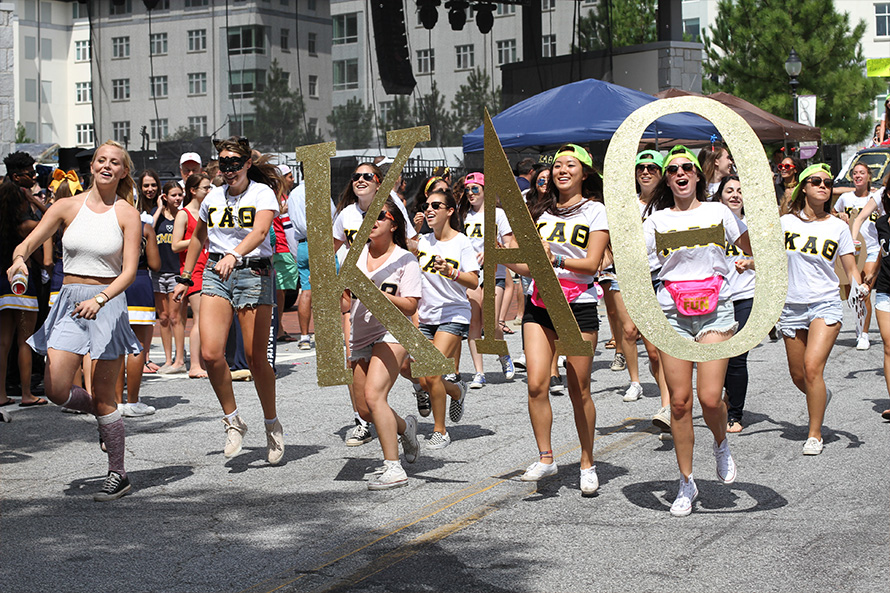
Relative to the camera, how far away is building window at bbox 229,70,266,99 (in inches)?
913

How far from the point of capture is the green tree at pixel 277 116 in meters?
→ 23.0

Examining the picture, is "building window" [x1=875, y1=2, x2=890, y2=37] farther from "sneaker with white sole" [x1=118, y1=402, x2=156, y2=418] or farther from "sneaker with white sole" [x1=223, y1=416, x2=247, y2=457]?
"sneaker with white sole" [x1=223, y1=416, x2=247, y2=457]

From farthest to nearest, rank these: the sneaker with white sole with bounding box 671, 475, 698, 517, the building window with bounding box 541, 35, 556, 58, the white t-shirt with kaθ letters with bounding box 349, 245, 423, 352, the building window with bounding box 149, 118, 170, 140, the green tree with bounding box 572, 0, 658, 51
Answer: the green tree with bounding box 572, 0, 658, 51
the building window with bounding box 541, 35, 556, 58
the building window with bounding box 149, 118, 170, 140
the white t-shirt with kaθ letters with bounding box 349, 245, 423, 352
the sneaker with white sole with bounding box 671, 475, 698, 517

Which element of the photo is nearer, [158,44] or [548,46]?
[158,44]

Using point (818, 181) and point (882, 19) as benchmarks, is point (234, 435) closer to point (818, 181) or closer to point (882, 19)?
point (818, 181)

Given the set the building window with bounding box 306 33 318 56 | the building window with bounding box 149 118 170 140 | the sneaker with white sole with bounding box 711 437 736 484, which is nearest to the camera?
the sneaker with white sole with bounding box 711 437 736 484

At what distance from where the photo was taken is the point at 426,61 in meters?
24.5

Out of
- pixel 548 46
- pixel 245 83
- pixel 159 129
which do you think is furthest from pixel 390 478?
pixel 548 46

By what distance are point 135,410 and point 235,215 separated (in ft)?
9.67

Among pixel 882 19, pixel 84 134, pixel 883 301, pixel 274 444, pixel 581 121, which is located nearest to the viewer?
pixel 274 444

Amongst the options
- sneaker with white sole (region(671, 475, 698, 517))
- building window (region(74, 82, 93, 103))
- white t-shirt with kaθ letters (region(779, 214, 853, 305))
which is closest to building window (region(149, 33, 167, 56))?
white t-shirt with kaθ letters (region(779, 214, 853, 305))

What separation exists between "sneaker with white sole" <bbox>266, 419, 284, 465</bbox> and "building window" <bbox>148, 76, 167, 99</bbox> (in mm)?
18074

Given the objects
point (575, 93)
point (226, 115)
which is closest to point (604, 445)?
point (575, 93)

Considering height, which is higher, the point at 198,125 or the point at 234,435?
the point at 198,125
